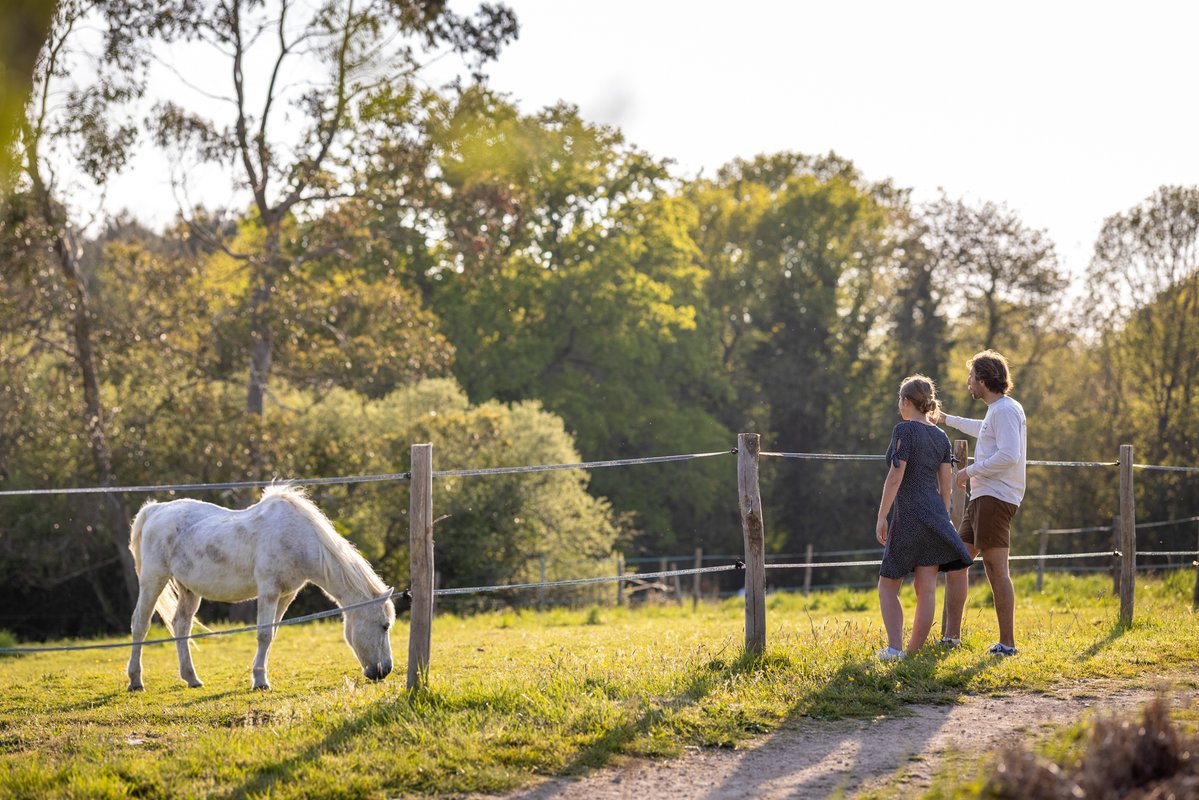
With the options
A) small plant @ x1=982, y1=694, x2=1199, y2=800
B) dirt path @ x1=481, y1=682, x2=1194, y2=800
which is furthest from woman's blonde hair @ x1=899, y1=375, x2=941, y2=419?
small plant @ x1=982, y1=694, x2=1199, y2=800

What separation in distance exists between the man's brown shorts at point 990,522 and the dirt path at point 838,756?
4.39ft

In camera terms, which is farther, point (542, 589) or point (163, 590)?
point (542, 589)

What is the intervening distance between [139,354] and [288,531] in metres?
14.2

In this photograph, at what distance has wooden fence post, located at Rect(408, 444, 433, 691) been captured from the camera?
6.49 meters

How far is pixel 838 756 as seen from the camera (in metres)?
5.36

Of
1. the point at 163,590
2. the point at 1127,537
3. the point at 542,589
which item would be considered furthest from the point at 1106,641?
the point at 542,589

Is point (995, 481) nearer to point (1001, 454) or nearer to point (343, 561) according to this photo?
point (1001, 454)

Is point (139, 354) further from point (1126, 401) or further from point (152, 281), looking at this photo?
point (1126, 401)

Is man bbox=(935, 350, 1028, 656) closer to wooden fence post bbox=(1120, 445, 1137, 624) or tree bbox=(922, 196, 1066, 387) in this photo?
wooden fence post bbox=(1120, 445, 1137, 624)

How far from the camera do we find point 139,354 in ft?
70.7

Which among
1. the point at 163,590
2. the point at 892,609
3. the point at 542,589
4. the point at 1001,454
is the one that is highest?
the point at 1001,454

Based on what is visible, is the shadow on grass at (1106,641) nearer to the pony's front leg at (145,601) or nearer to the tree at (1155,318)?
the pony's front leg at (145,601)

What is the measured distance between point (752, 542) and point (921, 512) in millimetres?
1047

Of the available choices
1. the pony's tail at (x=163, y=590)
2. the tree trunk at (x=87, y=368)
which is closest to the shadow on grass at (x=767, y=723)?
the pony's tail at (x=163, y=590)
